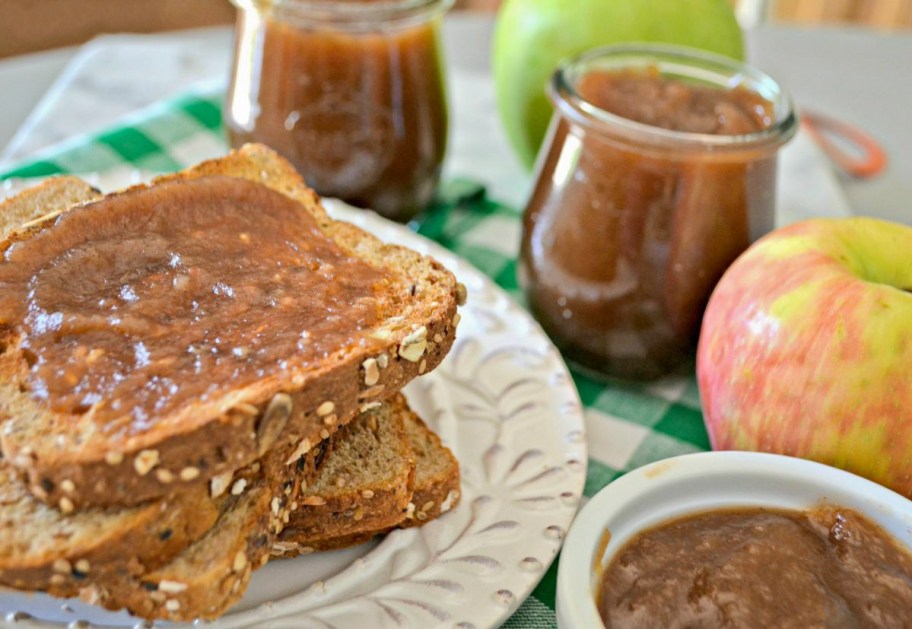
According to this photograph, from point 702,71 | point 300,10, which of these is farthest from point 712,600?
point 300,10

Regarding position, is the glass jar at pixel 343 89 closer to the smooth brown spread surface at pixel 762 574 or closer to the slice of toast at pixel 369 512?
the slice of toast at pixel 369 512

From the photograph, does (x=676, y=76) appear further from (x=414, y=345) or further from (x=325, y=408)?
(x=325, y=408)

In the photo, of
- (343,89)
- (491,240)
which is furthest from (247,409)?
(491,240)

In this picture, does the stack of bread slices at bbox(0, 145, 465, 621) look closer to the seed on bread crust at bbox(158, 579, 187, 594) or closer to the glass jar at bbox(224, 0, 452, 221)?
the seed on bread crust at bbox(158, 579, 187, 594)

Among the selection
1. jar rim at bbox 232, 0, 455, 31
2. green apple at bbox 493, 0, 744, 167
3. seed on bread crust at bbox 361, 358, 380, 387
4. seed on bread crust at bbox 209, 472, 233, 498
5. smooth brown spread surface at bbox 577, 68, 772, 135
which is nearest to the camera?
seed on bread crust at bbox 209, 472, 233, 498

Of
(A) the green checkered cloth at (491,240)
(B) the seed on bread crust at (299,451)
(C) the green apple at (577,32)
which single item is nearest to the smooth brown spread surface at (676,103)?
(C) the green apple at (577,32)

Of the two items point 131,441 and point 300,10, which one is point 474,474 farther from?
point 300,10

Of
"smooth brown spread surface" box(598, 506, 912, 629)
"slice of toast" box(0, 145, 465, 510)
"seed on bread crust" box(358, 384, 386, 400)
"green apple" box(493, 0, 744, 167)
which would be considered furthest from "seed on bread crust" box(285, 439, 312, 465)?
"green apple" box(493, 0, 744, 167)
